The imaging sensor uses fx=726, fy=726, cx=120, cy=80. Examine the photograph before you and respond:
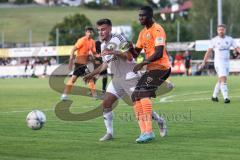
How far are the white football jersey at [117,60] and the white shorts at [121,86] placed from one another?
0.32ft

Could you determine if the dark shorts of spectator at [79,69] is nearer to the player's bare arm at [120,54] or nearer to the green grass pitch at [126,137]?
the green grass pitch at [126,137]

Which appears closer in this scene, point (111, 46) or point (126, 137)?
point (111, 46)

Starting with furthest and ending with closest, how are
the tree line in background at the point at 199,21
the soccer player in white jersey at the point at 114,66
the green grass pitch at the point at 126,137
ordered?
the tree line in background at the point at 199,21, the soccer player in white jersey at the point at 114,66, the green grass pitch at the point at 126,137

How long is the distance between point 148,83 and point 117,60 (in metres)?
0.63

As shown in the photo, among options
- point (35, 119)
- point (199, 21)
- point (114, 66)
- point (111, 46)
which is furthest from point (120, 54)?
point (199, 21)

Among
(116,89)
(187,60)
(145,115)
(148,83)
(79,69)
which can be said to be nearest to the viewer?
(145,115)

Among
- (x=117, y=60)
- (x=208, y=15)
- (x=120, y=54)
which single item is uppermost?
(x=120, y=54)

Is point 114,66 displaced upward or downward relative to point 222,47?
upward

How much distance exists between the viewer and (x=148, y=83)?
38.6ft

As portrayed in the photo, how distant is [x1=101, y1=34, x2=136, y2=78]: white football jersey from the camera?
11.7 m

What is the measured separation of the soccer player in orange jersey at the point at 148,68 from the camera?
37.7 feet

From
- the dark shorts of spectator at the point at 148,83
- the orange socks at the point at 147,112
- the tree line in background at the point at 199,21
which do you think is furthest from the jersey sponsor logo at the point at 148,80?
the tree line in background at the point at 199,21

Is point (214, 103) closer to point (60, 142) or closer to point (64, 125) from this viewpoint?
point (64, 125)

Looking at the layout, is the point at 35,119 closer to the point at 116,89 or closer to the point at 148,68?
the point at 116,89
